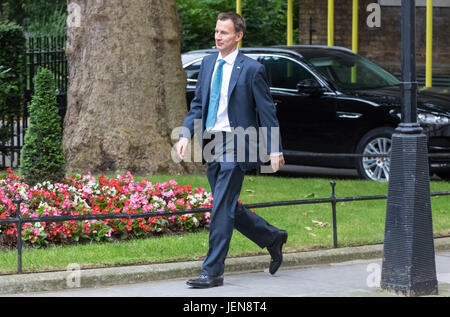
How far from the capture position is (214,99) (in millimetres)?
7469

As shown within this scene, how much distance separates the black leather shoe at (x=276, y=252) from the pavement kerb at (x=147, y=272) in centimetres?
33

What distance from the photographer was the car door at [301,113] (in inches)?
547

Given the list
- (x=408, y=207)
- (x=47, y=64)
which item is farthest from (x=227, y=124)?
(x=47, y=64)

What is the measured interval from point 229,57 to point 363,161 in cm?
645

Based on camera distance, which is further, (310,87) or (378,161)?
(310,87)

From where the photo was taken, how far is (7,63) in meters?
14.2

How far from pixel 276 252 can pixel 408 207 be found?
1291mm

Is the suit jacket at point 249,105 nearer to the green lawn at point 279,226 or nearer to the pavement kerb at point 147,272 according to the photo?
the pavement kerb at point 147,272

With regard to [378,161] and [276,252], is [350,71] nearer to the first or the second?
[378,161]

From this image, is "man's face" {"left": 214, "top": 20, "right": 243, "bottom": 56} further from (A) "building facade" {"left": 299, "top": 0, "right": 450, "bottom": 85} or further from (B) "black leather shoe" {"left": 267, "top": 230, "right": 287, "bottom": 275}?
(A) "building facade" {"left": 299, "top": 0, "right": 450, "bottom": 85}

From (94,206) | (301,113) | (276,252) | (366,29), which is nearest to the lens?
(276,252)

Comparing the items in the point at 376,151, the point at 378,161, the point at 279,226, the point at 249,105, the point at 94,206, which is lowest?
the point at 279,226

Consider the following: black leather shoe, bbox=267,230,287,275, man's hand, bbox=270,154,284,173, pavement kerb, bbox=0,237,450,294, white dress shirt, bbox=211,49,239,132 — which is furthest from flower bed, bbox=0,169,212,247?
man's hand, bbox=270,154,284,173
